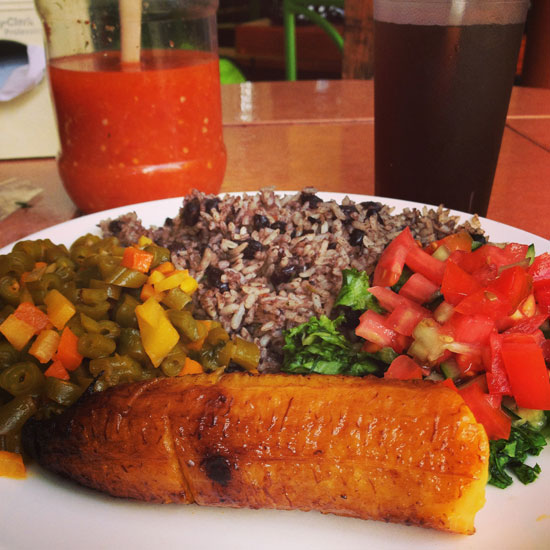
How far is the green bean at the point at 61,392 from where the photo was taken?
→ 1.23m

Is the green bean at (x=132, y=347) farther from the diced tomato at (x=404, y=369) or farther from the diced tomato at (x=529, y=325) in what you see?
the diced tomato at (x=529, y=325)

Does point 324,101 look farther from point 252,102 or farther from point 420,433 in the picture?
point 420,433

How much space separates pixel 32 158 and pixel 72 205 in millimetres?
669

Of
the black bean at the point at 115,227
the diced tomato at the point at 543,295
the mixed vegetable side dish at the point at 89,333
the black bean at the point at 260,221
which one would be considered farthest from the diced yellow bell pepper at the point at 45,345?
the diced tomato at the point at 543,295

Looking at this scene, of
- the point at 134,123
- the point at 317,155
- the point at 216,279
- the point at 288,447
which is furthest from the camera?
the point at 317,155

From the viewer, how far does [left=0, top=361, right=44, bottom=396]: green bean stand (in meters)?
1.23

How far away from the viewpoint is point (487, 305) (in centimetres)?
129

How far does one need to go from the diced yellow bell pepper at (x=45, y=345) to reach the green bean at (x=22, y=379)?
0.03 meters

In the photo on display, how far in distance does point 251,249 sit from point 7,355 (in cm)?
70

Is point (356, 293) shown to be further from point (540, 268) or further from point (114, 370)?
point (114, 370)

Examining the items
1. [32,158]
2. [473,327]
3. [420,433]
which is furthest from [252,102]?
[420,433]

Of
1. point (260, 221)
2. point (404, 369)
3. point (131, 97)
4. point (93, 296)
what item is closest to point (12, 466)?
point (93, 296)

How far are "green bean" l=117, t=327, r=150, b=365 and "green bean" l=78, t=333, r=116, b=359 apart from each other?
0.14 ft

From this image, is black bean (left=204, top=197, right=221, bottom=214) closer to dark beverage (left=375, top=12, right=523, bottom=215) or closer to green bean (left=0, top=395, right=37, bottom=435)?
dark beverage (left=375, top=12, right=523, bottom=215)
